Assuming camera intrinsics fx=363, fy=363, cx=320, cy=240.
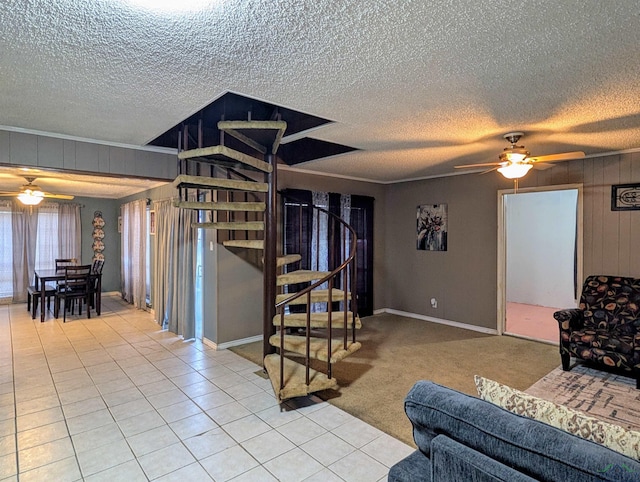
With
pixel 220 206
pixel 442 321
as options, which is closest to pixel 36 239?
pixel 220 206

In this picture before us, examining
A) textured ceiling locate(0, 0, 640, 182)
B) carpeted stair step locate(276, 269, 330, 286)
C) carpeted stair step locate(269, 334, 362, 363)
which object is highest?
textured ceiling locate(0, 0, 640, 182)

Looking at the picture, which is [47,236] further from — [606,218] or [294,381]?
[606,218]

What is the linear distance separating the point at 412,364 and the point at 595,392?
5.36ft

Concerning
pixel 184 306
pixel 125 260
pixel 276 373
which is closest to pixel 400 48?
pixel 276 373

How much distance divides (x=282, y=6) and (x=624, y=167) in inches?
176

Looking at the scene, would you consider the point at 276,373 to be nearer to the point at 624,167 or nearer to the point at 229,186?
the point at 229,186

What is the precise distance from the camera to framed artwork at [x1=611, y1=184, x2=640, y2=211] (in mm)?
4055

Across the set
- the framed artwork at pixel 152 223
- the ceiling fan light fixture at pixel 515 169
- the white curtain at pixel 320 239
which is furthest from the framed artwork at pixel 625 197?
the framed artwork at pixel 152 223

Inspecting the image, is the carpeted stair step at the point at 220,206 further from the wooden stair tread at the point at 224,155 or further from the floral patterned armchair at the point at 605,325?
the floral patterned armchair at the point at 605,325

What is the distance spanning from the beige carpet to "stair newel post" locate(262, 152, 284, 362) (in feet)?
1.96

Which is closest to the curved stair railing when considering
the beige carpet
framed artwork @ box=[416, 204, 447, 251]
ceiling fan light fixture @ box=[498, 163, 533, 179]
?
the beige carpet

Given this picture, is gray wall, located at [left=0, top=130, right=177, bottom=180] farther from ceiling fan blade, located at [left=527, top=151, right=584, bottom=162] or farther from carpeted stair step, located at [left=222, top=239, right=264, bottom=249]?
ceiling fan blade, located at [left=527, top=151, right=584, bottom=162]

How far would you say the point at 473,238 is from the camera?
543cm

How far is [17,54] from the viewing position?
1.95m
